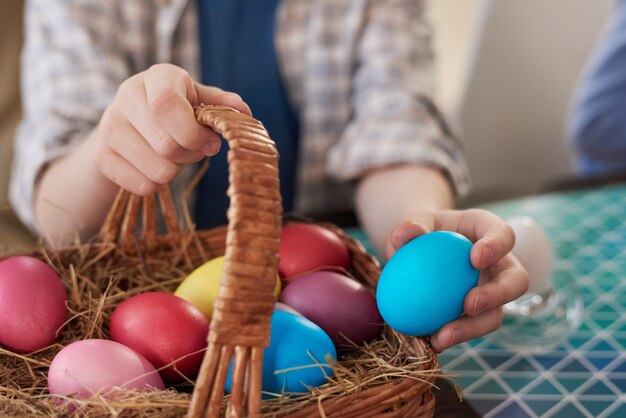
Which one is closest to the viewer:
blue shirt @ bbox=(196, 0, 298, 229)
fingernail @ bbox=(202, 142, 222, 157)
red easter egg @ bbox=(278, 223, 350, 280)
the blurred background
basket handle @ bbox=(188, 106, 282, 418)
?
basket handle @ bbox=(188, 106, 282, 418)

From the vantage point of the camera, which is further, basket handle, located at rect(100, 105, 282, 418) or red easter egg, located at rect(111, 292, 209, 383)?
red easter egg, located at rect(111, 292, 209, 383)

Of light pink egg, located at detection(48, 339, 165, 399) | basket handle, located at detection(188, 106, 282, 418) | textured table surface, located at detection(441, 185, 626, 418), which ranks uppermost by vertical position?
basket handle, located at detection(188, 106, 282, 418)

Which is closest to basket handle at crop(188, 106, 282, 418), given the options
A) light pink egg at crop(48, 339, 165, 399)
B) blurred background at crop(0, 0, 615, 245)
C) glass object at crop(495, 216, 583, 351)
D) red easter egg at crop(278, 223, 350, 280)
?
light pink egg at crop(48, 339, 165, 399)

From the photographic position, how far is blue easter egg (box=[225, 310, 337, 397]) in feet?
1.65

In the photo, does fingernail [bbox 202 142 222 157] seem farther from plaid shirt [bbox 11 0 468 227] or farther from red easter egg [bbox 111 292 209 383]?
plaid shirt [bbox 11 0 468 227]

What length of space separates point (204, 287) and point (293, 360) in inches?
5.2

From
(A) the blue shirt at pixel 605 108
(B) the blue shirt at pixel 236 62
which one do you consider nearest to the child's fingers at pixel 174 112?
(B) the blue shirt at pixel 236 62

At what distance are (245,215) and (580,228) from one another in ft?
2.23

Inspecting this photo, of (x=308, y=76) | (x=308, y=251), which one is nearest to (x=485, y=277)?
Answer: (x=308, y=251)

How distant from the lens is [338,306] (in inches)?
22.7

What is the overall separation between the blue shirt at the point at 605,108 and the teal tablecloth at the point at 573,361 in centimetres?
42

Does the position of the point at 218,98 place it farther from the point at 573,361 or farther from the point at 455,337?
the point at 573,361

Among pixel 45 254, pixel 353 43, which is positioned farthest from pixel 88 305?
pixel 353 43

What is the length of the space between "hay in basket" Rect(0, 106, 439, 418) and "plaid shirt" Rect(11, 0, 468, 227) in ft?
0.97
